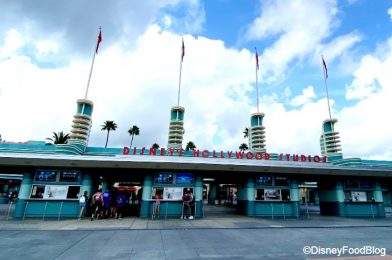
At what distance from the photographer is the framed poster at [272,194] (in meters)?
20.2

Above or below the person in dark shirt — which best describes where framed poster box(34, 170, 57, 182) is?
above

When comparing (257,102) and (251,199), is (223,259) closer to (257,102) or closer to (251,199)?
(251,199)

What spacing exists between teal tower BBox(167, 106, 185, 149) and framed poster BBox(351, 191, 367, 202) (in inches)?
858

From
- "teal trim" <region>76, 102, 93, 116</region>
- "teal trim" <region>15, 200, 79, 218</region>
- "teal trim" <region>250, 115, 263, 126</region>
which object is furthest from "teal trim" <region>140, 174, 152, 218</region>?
"teal trim" <region>250, 115, 263, 126</region>

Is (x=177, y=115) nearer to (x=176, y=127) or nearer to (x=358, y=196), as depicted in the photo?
(x=176, y=127)

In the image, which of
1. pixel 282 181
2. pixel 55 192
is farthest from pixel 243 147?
A: pixel 55 192

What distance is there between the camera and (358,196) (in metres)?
22.0

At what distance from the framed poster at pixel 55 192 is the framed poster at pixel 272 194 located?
17070mm

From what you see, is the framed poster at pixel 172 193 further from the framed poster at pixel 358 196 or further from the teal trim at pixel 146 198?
the framed poster at pixel 358 196

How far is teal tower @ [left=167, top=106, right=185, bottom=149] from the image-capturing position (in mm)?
33125

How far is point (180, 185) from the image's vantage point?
1892cm

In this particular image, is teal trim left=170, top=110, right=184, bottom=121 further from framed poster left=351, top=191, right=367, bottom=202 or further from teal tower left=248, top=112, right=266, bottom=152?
framed poster left=351, top=191, right=367, bottom=202

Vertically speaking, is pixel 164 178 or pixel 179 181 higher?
pixel 164 178

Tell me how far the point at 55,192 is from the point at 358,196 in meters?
27.8
